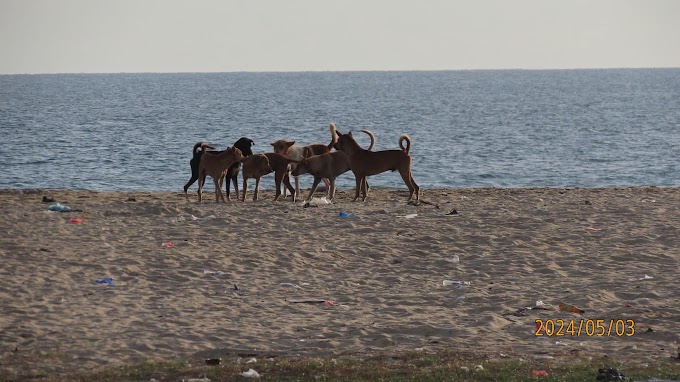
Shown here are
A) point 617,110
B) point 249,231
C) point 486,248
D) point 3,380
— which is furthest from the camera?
point 617,110

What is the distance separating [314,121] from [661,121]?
25630 mm

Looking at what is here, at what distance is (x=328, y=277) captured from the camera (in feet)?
47.4

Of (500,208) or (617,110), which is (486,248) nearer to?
(500,208)

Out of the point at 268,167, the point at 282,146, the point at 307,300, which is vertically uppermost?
the point at 282,146

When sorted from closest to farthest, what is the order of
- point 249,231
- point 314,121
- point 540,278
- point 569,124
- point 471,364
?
point 471,364 → point 540,278 → point 249,231 → point 569,124 → point 314,121

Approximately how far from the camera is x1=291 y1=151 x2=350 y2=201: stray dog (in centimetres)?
2164

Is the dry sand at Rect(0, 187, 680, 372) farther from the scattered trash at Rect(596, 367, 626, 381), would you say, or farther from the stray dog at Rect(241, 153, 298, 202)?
the scattered trash at Rect(596, 367, 626, 381)

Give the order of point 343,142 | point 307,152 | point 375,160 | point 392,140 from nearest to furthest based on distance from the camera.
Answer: point 375,160 → point 343,142 → point 307,152 → point 392,140

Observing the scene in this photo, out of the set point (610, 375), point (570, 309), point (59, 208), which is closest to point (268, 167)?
point (59, 208)

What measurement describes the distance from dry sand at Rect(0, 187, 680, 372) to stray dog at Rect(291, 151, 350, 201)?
33.1 inches

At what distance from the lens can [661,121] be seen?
7738cm

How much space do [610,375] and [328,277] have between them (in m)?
5.46

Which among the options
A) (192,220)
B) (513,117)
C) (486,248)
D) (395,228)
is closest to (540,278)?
(486,248)

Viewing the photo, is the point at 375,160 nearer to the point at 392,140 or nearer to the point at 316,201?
the point at 316,201
